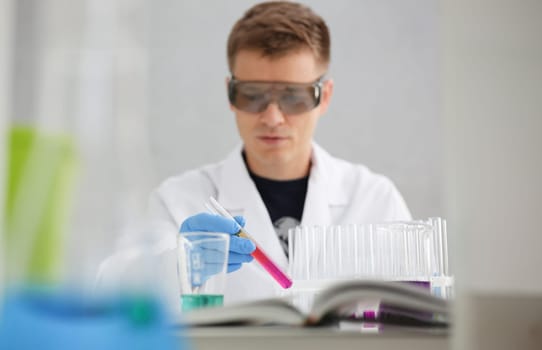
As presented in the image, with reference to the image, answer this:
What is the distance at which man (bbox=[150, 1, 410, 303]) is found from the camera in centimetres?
175

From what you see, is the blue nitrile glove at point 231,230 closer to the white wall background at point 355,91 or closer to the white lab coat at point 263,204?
the white lab coat at point 263,204

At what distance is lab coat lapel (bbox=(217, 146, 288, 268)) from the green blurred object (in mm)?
1348

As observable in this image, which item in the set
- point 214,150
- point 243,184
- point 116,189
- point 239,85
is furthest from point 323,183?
point 116,189

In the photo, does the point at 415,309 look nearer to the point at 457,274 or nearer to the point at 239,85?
the point at 457,274

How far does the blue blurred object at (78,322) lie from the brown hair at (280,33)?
1447 millimetres

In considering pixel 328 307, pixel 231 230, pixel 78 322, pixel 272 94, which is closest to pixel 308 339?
pixel 328 307

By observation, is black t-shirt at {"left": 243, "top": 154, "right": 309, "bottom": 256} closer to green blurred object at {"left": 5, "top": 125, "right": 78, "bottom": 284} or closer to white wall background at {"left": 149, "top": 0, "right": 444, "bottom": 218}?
white wall background at {"left": 149, "top": 0, "right": 444, "bottom": 218}

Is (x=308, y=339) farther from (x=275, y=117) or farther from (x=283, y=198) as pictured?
(x=283, y=198)

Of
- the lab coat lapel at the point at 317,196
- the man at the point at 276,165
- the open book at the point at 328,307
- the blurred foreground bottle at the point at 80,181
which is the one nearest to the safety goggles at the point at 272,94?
the man at the point at 276,165

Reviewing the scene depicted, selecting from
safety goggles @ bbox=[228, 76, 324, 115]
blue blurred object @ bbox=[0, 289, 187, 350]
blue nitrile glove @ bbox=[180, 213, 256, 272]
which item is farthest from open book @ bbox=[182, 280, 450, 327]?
safety goggles @ bbox=[228, 76, 324, 115]

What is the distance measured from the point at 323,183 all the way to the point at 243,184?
0.71ft

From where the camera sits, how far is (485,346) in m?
0.48

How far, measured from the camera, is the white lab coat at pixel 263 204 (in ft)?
6.04

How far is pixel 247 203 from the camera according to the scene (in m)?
1.90
